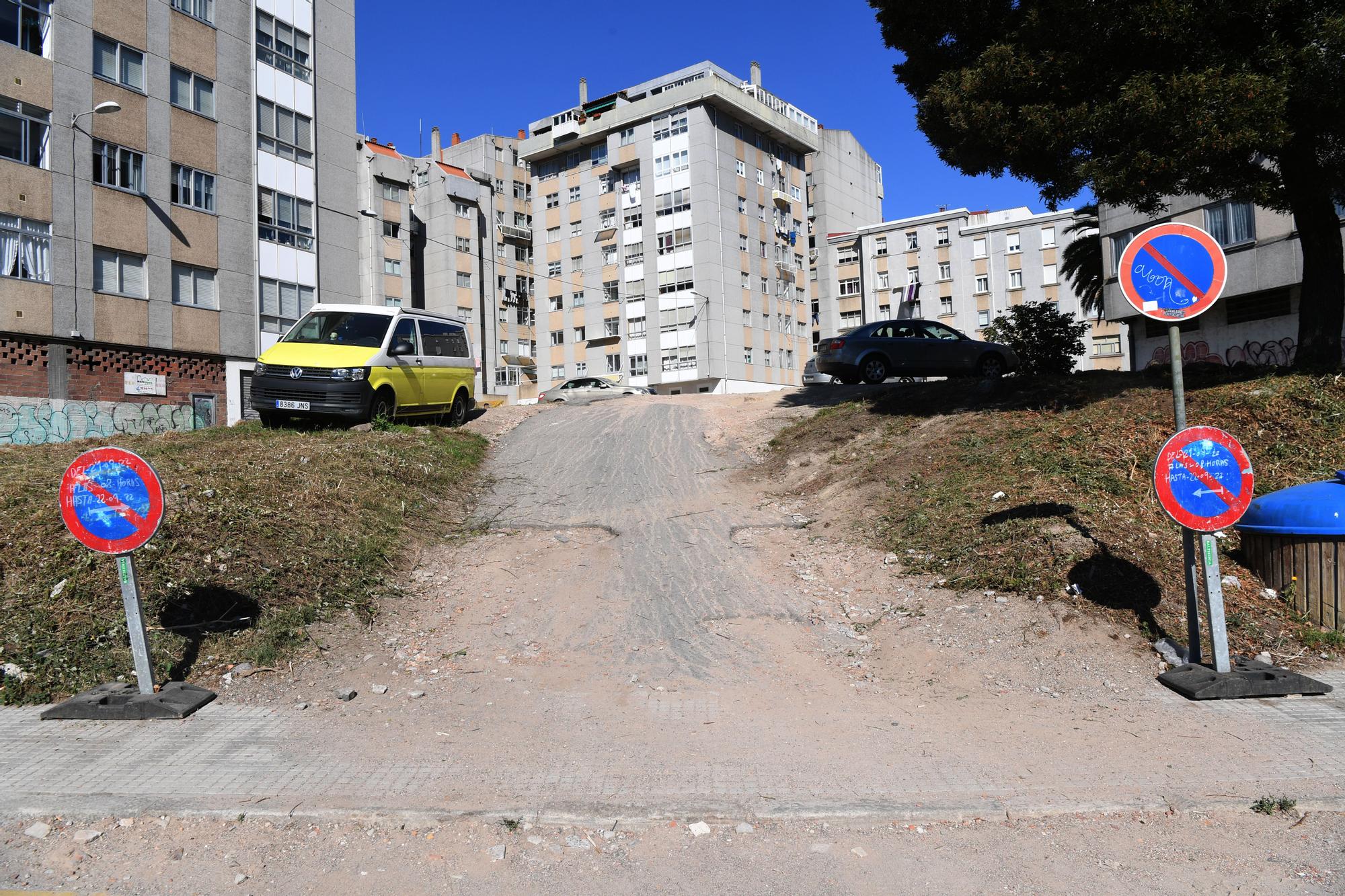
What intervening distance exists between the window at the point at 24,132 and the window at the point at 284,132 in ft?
23.3

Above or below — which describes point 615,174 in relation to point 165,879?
above

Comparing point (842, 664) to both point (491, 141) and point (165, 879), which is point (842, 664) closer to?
point (165, 879)

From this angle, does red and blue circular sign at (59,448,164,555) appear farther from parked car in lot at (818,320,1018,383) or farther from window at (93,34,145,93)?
window at (93,34,145,93)

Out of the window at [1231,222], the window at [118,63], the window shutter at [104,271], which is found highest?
the window at [118,63]

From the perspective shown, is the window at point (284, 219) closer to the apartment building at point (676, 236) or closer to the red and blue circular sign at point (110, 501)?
the red and blue circular sign at point (110, 501)

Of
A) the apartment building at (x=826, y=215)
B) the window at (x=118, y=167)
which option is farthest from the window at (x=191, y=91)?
the apartment building at (x=826, y=215)

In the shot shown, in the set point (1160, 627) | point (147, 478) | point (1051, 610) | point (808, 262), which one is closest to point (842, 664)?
point (1051, 610)

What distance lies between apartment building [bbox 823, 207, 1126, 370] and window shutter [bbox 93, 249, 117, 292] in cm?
4838

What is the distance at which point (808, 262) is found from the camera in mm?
67312

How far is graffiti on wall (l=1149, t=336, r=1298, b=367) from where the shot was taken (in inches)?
910

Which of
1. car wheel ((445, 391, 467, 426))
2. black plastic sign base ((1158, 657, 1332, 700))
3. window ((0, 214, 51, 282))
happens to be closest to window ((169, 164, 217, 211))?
window ((0, 214, 51, 282))

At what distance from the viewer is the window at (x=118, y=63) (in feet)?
78.5

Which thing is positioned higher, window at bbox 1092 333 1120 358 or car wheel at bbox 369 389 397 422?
window at bbox 1092 333 1120 358

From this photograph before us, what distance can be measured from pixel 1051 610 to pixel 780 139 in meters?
60.9
